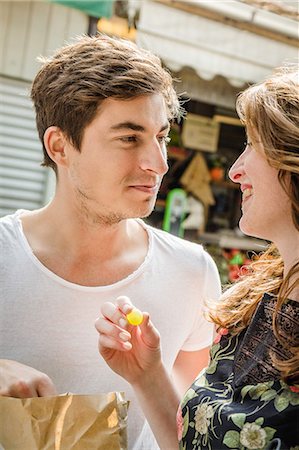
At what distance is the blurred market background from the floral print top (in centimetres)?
332

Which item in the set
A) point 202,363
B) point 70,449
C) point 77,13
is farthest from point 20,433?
point 77,13

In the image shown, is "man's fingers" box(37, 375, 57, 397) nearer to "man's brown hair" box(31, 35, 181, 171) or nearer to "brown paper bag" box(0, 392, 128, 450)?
"brown paper bag" box(0, 392, 128, 450)

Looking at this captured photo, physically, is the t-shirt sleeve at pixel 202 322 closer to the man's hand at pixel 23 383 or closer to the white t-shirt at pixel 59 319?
the white t-shirt at pixel 59 319

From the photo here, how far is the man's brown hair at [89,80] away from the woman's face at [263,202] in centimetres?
48

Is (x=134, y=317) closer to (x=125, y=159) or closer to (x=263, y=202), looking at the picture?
(x=263, y=202)

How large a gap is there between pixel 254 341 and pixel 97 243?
24.4 inches

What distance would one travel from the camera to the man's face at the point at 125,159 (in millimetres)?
1976

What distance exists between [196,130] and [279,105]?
17.8 ft

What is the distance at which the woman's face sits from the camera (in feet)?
5.28

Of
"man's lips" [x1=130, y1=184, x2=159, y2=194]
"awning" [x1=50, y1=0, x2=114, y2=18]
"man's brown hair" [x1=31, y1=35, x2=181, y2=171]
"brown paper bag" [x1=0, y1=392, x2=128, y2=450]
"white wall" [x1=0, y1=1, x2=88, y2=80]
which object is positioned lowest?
"brown paper bag" [x1=0, y1=392, x2=128, y2=450]

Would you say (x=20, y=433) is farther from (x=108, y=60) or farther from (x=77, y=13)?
(x=77, y=13)

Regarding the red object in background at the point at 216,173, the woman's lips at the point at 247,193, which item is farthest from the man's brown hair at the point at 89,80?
the red object in background at the point at 216,173

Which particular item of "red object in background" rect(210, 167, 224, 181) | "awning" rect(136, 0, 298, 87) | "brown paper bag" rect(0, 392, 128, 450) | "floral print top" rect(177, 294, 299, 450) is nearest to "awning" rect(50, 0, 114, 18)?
"awning" rect(136, 0, 298, 87)

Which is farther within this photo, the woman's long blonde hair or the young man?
the young man
